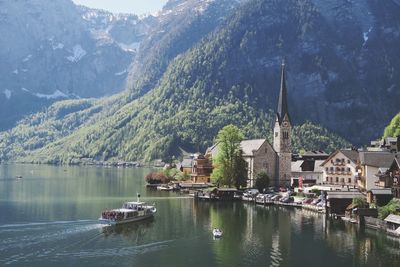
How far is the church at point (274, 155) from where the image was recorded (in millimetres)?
161250

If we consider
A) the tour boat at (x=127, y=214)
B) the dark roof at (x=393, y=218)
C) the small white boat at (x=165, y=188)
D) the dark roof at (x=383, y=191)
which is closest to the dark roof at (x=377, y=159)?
the dark roof at (x=383, y=191)

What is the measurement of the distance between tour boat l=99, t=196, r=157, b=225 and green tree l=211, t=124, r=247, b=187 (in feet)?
146

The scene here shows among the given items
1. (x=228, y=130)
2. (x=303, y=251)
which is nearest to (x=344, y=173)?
(x=228, y=130)

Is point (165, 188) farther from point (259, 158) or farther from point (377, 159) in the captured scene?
point (377, 159)

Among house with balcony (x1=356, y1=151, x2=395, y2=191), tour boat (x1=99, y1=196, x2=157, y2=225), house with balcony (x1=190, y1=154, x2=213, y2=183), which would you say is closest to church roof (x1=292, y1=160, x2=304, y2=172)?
house with balcony (x1=190, y1=154, x2=213, y2=183)

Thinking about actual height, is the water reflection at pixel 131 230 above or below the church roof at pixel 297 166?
below

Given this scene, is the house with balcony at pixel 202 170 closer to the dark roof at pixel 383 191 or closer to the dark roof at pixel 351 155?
the dark roof at pixel 351 155

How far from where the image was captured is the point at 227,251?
77.8 meters

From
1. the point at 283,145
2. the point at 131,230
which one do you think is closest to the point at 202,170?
the point at 283,145

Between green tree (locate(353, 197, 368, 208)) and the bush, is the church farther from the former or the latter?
the bush

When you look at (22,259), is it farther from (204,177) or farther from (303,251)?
(204,177)

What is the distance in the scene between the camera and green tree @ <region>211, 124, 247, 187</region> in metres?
152

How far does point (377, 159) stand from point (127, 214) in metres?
56.3

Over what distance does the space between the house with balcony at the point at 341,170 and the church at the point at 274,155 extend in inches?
489
